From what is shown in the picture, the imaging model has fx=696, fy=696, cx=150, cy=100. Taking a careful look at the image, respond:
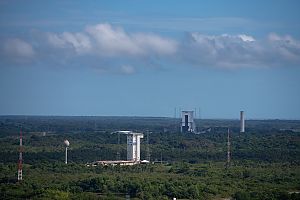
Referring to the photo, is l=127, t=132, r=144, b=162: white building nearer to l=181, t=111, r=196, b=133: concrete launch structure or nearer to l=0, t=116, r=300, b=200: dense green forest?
l=0, t=116, r=300, b=200: dense green forest

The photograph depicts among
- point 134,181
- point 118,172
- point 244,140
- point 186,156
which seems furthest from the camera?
point 244,140

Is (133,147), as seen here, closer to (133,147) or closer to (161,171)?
(133,147)

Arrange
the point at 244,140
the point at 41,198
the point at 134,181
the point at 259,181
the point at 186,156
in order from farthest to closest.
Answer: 1. the point at 244,140
2. the point at 186,156
3. the point at 259,181
4. the point at 134,181
5. the point at 41,198

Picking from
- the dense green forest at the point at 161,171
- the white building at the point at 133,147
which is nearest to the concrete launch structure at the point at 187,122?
the dense green forest at the point at 161,171

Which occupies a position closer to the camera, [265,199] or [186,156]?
[265,199]

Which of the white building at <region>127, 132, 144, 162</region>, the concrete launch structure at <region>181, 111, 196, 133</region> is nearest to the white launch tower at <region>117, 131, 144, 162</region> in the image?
the white building at <region>127, 132, 144, 162</region>

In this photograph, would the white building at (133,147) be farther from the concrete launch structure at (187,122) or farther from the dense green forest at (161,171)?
the concrete launch structure at (187,122)

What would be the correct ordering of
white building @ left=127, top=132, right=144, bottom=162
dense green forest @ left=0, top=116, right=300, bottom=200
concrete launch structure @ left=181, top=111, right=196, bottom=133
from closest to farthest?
dense green forest @ left=0, top=116, right=300, bottom=200 < white building @ left=127, top=132, right=144, bottom=162 < concrete launch structure @ left=181, top=111, right=196, bottom=133

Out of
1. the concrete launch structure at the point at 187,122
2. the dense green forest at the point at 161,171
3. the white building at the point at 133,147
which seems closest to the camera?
the dense green forest at the point at 161,171

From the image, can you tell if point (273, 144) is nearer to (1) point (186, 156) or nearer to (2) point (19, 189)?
(1) point (186, 156)

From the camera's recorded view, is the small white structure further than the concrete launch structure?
No

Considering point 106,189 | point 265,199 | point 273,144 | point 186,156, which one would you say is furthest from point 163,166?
point 273,144
